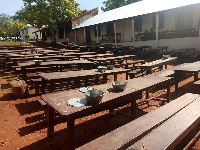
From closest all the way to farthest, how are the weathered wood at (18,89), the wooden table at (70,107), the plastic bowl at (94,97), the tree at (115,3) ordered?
the wooden table at (70,107) < the plastic bowl at (94,97) < the weathered wood at (18,89) < the tree at (115,3)

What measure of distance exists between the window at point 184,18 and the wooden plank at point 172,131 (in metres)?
13.8

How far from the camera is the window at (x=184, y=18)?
14.4m

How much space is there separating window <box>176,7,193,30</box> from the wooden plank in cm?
1378

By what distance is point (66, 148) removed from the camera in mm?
2604

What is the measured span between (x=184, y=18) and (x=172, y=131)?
15.0m

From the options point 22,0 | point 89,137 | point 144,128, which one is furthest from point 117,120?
point 22,0

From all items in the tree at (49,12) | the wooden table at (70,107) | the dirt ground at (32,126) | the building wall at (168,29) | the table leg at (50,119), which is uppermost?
the tree at (49,12)

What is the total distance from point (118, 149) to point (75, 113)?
79cm

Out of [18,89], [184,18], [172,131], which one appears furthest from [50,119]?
[184,18]

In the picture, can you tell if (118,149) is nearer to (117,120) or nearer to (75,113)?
(75,113)

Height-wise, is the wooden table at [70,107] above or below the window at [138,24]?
below

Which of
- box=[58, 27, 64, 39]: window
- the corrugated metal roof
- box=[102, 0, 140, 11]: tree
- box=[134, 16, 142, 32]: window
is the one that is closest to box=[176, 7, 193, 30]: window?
the corrugated metal roof

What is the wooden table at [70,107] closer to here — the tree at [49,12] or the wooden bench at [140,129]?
the wooden bench at [140,129]

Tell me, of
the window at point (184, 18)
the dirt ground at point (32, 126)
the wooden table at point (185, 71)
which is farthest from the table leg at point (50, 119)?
the window at point (184, 18)
